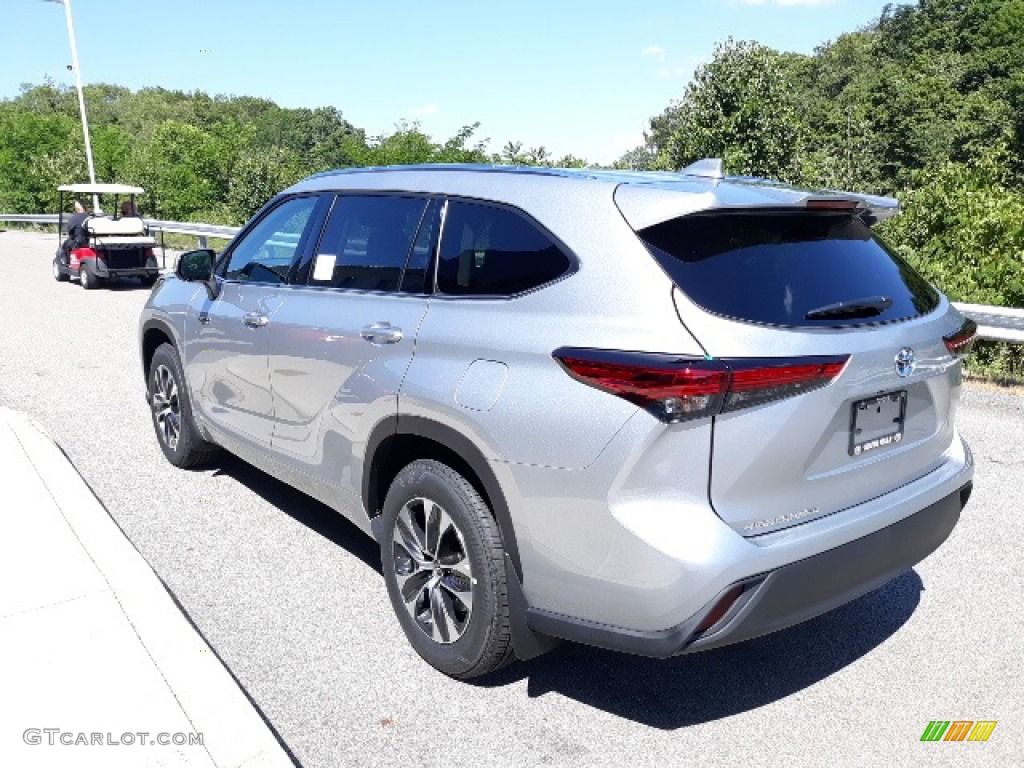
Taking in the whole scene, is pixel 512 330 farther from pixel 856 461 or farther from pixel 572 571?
pixel 856 461

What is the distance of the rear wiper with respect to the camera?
2.64 meters

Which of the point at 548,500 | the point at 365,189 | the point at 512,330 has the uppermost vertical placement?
the point at 365,189

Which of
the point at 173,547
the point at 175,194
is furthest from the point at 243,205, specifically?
the point at 173,547

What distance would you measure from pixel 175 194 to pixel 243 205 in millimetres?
4411

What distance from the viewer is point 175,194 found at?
45.2m

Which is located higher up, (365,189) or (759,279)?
(365,189)

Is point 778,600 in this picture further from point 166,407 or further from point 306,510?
point 166,407

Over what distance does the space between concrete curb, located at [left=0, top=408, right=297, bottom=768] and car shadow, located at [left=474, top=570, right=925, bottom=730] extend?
87 centimetres

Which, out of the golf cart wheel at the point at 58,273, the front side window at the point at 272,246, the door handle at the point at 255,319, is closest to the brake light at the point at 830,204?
the front side window at the point at 272,246

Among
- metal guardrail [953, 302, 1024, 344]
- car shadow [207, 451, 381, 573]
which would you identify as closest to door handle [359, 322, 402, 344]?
car shadow [207, 451, 381, 573]

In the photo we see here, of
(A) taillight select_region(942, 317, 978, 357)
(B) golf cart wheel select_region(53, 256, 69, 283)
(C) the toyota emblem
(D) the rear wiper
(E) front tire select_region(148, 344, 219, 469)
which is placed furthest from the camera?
(B) golf cart wheel select_region(53, 256, 69, 283)

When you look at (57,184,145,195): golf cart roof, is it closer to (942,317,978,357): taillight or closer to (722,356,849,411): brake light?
(942,317,978,357): taillight

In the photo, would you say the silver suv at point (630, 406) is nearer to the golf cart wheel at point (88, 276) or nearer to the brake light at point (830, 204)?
the brake light at point (830, 204)

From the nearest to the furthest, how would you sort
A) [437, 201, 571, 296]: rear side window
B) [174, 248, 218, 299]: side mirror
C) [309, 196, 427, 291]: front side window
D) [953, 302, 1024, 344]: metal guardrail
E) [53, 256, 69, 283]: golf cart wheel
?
[437, 201, 571, 296]: rear side window, [309, 196, 427, 291]: front side window, [174, 248, 218, 299]: side mirror, [953, 302, 1024, 344]: metal guardrail, [53, 256, 69, 283]: golf cart wheel
